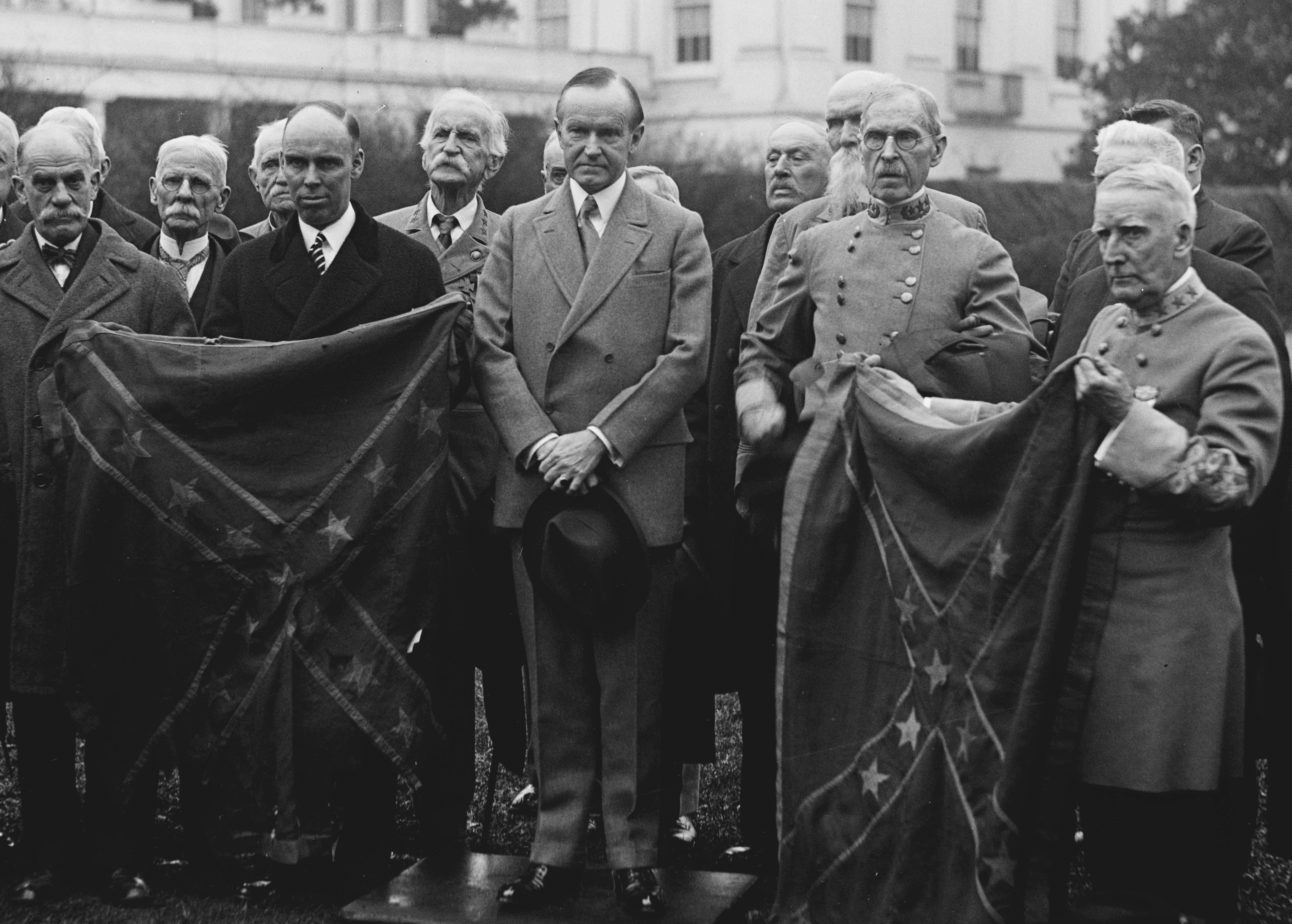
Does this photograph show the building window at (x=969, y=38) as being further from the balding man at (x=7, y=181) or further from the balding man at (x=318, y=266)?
the balding man at (x=318, y=266)

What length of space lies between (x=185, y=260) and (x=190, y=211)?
203 mm

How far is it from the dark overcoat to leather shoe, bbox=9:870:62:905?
576 mm

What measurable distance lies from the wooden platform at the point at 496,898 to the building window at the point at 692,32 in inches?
1623

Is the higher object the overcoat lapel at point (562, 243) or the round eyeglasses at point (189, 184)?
the round eyeglasses at point (189, 184)

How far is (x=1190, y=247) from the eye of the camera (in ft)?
16.3

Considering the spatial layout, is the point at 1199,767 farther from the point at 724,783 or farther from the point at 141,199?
the point at 141,199

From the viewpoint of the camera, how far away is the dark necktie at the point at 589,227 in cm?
591

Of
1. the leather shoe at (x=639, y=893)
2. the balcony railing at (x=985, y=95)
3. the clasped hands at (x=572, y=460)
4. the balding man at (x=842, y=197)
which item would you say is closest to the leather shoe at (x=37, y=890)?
the leather shoe at (x=639, y=893)

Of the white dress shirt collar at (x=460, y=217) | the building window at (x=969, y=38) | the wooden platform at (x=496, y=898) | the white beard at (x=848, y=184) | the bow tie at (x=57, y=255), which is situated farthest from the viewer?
the building window at (x=969, y=38)

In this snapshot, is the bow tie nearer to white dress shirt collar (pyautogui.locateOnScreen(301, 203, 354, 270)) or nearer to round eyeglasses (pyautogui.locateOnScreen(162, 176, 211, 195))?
white dress shirt collar (pyautogui.locateOnScreen(301, 203, 354, 270))

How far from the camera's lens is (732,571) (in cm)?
661

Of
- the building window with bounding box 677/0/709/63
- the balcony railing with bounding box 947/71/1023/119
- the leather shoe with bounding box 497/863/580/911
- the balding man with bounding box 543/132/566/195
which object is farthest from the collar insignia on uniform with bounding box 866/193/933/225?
the balcony railing with bounding box 947/71/1023/119

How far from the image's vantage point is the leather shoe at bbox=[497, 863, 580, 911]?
5672 millimetres

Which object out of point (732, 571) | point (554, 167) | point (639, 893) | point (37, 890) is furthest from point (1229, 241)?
point (37, 890)
